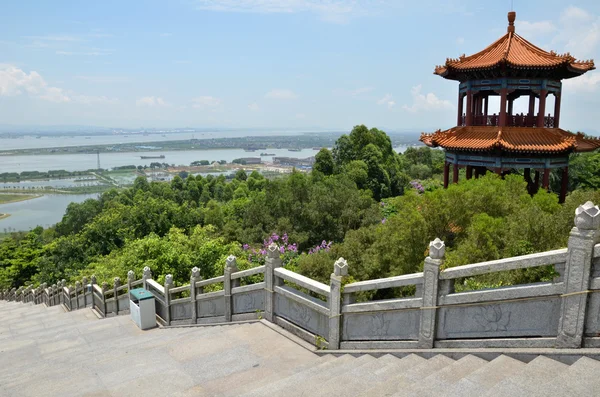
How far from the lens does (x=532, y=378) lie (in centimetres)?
426

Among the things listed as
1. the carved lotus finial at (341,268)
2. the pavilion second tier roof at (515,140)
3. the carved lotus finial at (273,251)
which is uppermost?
the pavilion second tier roof at (515,140)

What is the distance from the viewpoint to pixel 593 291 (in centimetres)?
449

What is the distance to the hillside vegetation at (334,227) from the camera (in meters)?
8.83

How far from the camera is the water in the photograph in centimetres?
9456

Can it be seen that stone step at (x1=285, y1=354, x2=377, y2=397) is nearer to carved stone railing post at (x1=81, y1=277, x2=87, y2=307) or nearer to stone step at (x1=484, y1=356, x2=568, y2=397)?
stone step at (x1=484, y1=356, x2=568, y2=397)

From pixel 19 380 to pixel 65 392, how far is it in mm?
1700

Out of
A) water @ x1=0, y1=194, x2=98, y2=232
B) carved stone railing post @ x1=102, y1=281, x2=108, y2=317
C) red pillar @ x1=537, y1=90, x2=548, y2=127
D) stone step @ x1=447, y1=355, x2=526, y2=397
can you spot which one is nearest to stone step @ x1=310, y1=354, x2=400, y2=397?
stone step @ x1=447, y1=355, x2=526, y2=397

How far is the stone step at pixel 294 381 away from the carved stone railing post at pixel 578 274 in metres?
2.77

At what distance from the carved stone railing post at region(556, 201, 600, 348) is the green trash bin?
29.2 ft

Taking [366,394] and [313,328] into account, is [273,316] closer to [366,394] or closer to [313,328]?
[313,328]

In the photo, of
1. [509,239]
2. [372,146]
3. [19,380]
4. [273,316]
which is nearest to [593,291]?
[509,239]

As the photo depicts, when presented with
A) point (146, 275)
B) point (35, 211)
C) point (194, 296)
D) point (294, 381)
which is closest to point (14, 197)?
point (35, 211)

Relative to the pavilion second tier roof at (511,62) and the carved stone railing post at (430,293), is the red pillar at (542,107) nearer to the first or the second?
the pavilion second tier roof at (511,62)

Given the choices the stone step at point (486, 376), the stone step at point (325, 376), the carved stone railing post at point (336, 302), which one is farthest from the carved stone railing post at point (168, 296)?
the stone step at point (486, 376)
